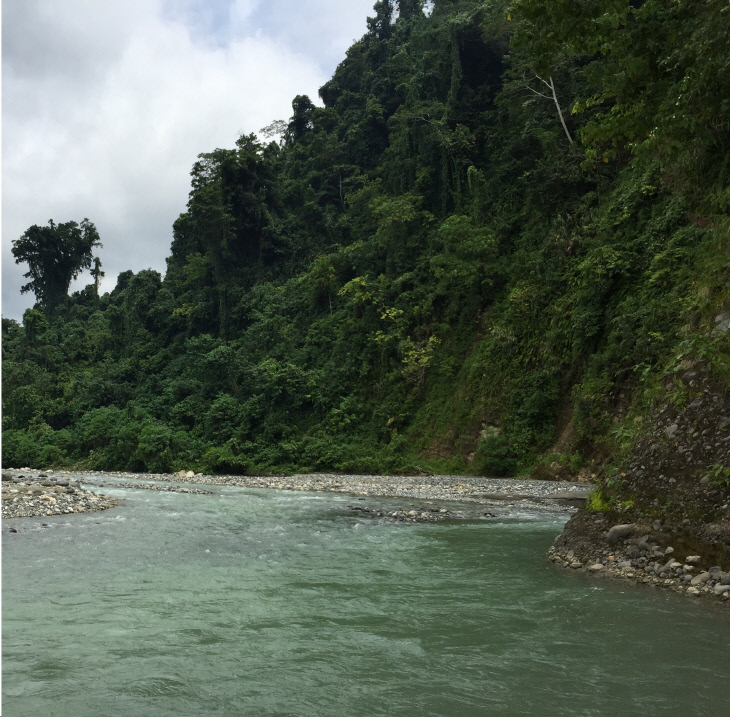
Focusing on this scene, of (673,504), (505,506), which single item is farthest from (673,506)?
(505,506)

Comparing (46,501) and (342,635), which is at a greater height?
(342,635)

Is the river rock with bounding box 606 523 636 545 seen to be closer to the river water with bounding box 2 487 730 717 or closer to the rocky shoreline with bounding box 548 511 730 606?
the rocky shoreline with bounding box 548 511 730 606

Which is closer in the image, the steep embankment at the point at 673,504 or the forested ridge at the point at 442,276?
the steep embankment at the point at 673,504

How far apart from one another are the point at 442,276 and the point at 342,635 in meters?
22.4

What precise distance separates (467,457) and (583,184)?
1209 cm

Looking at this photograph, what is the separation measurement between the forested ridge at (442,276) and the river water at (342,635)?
310 cm

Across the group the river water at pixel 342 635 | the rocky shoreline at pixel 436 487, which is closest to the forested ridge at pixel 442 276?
the rocky shoreline at pixel 436 487

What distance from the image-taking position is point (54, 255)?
5531 cm

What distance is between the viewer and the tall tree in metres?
53.8

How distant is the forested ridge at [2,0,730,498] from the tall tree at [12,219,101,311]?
8.33m

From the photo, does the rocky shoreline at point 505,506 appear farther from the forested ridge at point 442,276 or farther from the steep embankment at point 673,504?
the forested ridge at point 442,276

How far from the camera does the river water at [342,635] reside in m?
4.09

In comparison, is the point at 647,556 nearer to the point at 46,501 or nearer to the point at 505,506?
the point at 505,506

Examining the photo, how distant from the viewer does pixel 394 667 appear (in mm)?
4652
